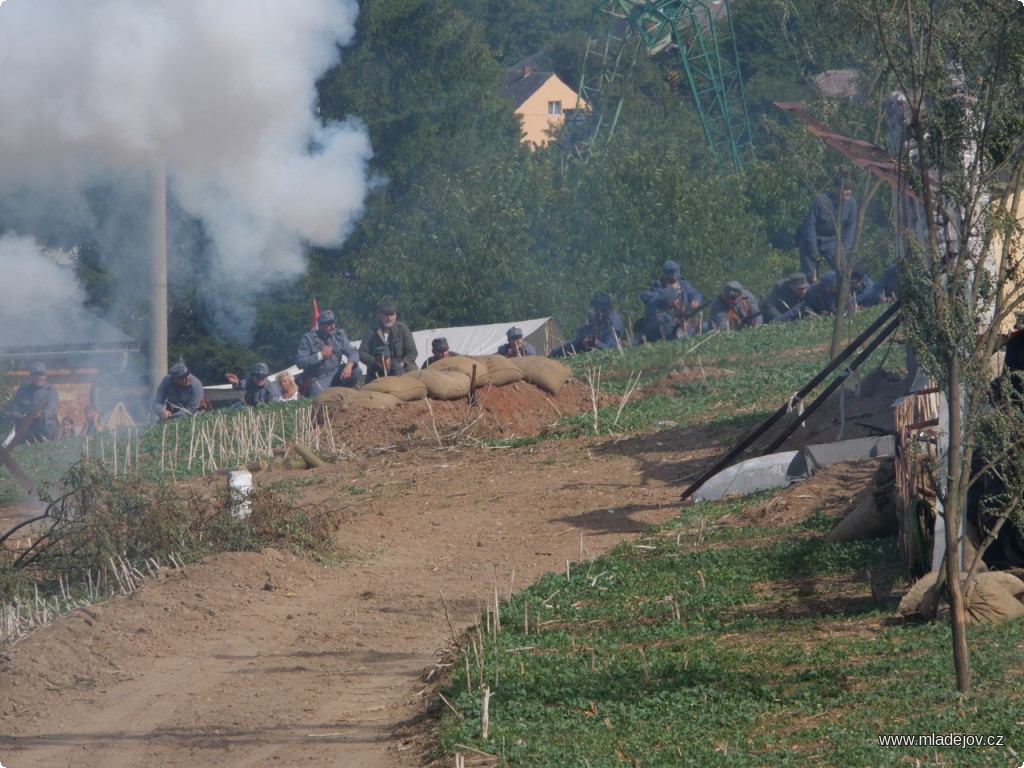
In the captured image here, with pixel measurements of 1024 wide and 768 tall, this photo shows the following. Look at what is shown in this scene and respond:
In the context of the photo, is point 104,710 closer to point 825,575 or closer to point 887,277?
point 825,575

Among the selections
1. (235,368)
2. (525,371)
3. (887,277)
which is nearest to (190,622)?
(525,371)

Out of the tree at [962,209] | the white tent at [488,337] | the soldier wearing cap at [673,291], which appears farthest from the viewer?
the white tent at [488,337]

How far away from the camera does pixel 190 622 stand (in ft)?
30.9

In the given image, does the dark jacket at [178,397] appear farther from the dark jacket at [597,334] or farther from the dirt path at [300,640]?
the dirt path at [300,640]

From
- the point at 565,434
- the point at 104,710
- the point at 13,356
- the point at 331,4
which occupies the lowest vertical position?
the point at 104,710

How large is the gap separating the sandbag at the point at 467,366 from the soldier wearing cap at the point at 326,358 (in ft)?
6.96

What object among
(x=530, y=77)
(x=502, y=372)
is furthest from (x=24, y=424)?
(x=530, y=77)

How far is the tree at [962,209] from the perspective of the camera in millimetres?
6070

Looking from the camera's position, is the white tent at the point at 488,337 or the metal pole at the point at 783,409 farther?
the white tent at the point at 488,337

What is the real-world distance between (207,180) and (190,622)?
23.1ft

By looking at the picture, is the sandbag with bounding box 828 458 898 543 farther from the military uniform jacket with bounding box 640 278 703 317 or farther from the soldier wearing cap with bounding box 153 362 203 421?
the soldier wearing cap with bounding box 153 362 203 421

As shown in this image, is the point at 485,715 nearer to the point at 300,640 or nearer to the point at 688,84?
the point at 300,640

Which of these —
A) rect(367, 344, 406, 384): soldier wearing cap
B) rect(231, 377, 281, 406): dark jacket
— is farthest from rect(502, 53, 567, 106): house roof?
rect(367, 344, 406, 384): soldier wearing cap

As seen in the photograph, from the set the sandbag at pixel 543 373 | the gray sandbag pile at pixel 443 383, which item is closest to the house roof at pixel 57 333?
the gray sandbag pile at pixel 443 383
